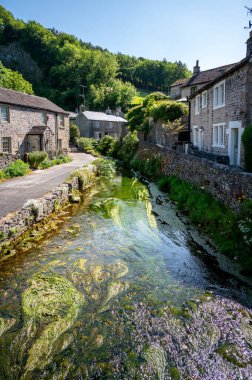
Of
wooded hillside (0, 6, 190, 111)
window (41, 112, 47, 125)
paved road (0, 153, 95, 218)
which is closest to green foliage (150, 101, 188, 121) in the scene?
window (41, 112, 47, 125)

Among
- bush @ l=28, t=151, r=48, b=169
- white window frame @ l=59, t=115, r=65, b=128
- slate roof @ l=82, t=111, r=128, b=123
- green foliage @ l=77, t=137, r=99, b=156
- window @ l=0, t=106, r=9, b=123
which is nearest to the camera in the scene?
window @ l=0, t=106, r=9, b=123

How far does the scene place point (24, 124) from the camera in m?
27.9

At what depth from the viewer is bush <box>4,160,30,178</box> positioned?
22130mm

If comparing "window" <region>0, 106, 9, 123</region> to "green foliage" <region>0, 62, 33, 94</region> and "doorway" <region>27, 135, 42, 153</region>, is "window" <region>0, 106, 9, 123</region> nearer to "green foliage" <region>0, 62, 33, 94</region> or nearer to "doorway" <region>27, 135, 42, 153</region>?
"doorway" <region>27, 135, 42, 153</region>

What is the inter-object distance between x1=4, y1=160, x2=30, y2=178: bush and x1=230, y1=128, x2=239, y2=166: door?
1526 cm

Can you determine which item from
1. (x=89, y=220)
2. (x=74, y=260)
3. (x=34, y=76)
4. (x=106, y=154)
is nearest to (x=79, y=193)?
(x=89, y=220)

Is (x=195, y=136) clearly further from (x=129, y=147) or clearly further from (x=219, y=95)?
(x=129, y=147)

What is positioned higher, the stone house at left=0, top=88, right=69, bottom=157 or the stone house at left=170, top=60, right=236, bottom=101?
the stone house at left=170, top=60, right=236, bottom=101

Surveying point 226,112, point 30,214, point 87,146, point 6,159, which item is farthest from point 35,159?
point 87,146

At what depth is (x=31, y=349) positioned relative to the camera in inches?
236

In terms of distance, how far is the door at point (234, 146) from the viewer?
1780 cm

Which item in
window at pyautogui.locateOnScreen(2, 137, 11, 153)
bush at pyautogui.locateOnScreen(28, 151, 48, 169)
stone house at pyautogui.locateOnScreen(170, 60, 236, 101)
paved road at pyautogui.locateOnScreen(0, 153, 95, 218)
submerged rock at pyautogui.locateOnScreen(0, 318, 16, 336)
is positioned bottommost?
submerged rock at pyautogui.locateOnScreen(0, 318, 16, 336)

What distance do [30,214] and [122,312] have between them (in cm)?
684

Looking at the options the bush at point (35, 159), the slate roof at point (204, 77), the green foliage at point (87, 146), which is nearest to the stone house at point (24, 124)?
the bush at point (35, 159)
